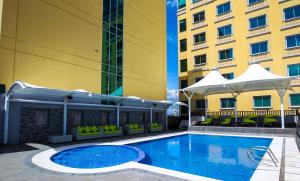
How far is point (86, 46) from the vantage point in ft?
57.9

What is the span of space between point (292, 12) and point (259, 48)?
4.74m

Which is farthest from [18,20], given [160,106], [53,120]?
[160,106]

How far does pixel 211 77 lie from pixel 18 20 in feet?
57.1

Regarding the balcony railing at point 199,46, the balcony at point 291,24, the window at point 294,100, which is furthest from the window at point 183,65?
the window at point 294,100

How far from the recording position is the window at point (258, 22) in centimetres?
2583

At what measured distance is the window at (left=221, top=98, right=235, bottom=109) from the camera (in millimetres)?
27056

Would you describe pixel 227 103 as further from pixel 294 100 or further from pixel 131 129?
pixel 131 129

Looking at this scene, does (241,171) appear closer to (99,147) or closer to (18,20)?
(99,147)

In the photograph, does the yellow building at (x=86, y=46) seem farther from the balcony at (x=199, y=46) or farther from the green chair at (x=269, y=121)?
the green chair at (x=269, y=121)

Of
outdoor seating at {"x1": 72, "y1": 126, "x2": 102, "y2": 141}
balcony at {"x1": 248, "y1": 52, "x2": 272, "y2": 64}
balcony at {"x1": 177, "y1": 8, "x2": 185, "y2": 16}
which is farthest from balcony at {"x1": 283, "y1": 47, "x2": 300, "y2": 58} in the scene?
outdoor seating at {"x1": 72, "y1": 126, "x2": 102, "y2": 141}

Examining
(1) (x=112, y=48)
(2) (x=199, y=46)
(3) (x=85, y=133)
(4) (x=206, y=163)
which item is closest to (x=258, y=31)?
(2) (x=199, y=46)

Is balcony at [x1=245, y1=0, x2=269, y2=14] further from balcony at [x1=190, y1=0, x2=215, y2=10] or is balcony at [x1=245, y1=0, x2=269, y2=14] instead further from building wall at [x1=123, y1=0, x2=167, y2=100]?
building wall at [x1=123, y1=0, x2=167, y2=100]

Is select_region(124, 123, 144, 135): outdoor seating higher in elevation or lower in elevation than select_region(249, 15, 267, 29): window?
lower

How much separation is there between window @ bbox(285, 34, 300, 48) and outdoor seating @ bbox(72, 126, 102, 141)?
70.1ft
